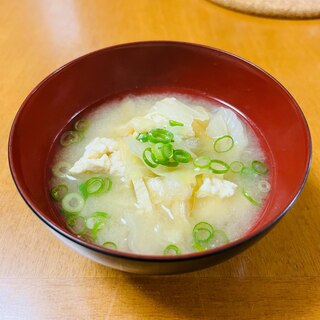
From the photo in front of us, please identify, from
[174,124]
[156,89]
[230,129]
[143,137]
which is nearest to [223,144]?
[230,129]

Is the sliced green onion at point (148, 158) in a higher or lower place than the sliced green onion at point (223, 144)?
higher

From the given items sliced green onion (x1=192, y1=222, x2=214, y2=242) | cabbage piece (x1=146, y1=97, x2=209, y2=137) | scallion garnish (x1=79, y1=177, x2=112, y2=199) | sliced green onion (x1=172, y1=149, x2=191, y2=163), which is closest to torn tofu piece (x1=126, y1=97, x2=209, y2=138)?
cabbage piece (x1=146, y1=97, x2=209, y2=137)

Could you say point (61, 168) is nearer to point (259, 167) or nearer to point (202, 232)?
point (202, 232)

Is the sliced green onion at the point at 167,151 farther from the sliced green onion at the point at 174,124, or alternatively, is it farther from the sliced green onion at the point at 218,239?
the sliced green onion at the point at 218,239

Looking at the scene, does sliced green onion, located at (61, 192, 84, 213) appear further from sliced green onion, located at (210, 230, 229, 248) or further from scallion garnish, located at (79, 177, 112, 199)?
sliced green onion, located at (210, 230, 229, 248)

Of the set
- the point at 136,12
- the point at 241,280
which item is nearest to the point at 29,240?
the point at 241,280

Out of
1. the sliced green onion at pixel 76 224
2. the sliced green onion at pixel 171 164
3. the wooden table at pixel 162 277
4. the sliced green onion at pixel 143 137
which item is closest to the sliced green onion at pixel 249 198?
the wooden table at pixel 162 277

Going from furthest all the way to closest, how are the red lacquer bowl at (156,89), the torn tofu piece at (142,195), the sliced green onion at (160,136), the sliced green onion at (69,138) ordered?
the sliced green onion at (69,138), the sliced green onion at (160,136), the torn tofu piece at (142,195), the red lacquer bowl at (156,89)

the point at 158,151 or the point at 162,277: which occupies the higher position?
the point at 158,151
